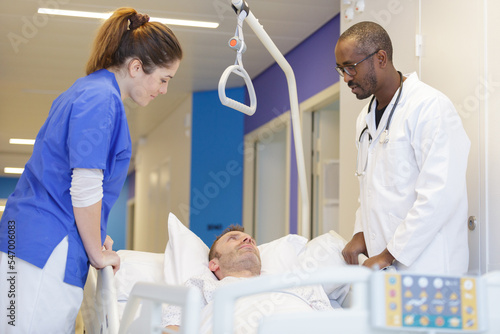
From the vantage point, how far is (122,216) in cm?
1261

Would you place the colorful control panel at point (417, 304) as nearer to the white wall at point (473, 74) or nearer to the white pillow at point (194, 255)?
the white wall at point (473, 74)

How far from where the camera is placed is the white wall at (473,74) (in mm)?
2184

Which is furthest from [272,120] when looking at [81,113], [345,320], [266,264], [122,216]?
[122,216]

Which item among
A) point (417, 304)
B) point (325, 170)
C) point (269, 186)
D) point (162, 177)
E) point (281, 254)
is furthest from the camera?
point (162, 177)

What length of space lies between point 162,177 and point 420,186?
20.9ft

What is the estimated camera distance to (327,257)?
99.7 inches

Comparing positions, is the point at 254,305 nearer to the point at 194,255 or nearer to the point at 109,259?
the point at 109,259

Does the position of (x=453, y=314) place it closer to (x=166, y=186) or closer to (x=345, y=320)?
(x=345, y=320)

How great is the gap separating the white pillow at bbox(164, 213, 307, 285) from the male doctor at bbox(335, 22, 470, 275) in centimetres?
31

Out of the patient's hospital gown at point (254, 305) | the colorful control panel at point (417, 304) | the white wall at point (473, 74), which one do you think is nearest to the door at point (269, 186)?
the white wall at point (473, 74)

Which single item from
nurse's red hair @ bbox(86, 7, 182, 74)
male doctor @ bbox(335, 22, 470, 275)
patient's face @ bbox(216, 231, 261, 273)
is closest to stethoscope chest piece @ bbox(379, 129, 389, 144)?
male doctor @ bbox(335, 22, 470, 275)

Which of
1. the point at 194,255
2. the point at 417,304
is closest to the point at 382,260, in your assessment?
the point at 194,255

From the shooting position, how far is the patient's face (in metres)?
2.43

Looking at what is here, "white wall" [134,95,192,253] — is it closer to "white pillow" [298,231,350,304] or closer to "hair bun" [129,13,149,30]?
"white pillow" [298,231,350,304]
